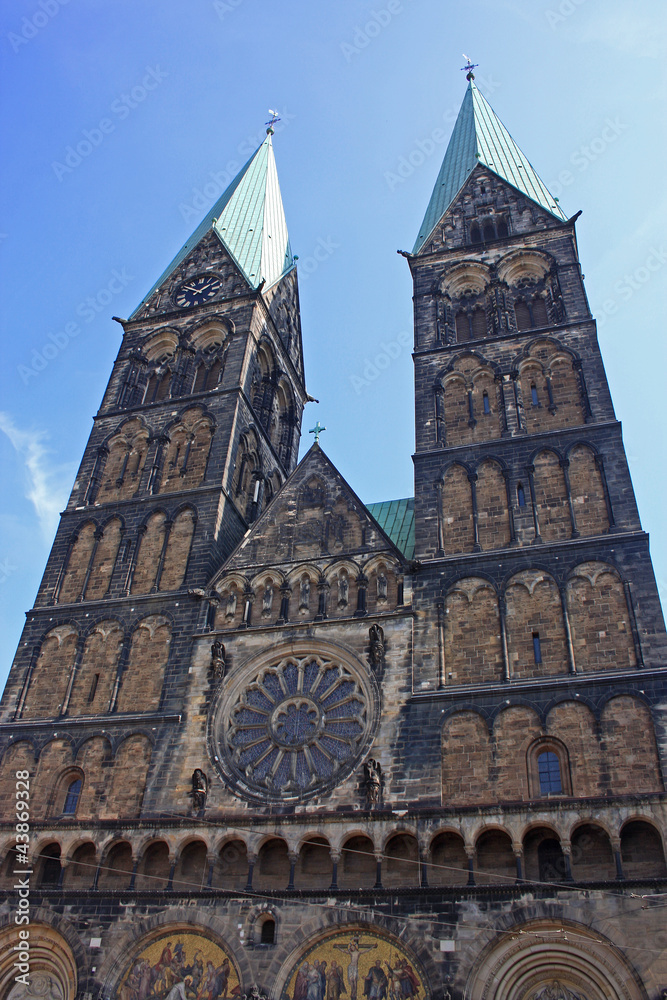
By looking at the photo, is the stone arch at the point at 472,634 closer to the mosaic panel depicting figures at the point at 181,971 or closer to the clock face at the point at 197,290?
the mosaic panel depicting figures at the point at 181,971

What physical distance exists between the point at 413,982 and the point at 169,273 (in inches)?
1045

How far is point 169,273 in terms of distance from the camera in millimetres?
33031

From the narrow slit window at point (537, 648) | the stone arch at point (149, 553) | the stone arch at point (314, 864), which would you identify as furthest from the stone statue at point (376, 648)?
the stone arch at point (149, 553)

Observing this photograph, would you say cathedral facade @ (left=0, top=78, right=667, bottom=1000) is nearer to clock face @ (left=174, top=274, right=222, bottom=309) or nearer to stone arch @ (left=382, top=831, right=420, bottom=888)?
stone arch @ (left=382, top=831, right=420, bottom=888)

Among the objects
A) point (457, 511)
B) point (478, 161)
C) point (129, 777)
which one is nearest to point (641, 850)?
point (457, 511)

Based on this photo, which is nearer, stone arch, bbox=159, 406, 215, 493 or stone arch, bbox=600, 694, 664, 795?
stone arch, bbox=600, 694, 664, 795

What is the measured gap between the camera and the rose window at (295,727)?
17766mm

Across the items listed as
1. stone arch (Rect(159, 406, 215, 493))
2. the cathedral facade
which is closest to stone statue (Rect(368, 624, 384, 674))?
the cathedral facade

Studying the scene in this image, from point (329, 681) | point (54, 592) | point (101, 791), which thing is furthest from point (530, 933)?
point (54, 592)

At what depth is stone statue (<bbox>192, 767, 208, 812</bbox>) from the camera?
57.7ft

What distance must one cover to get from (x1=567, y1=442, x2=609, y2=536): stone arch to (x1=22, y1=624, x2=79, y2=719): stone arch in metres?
13.3

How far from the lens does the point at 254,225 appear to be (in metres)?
35.6

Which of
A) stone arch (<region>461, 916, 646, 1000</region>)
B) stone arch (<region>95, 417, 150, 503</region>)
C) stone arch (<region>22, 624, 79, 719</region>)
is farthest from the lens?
stone arch (<region>95, 417, 150, 503</region>)

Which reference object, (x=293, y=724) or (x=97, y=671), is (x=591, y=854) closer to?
(x=293, y=724)
